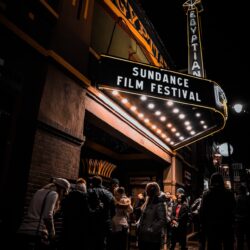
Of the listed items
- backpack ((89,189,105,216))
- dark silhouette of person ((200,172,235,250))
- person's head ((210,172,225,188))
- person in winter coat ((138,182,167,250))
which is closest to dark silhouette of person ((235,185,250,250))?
dark silhouette of person ((200,172,235,250))

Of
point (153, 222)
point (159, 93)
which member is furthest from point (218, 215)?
point (159, 93)

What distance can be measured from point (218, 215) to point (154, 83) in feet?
13.4

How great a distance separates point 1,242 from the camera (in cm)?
445

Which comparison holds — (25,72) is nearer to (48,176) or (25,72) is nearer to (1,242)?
(48,176)

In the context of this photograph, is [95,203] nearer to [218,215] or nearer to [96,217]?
[96,217]

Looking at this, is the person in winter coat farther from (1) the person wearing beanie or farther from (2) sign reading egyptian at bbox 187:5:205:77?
(2) sign reading egyptian at bbox 187:5:205:77

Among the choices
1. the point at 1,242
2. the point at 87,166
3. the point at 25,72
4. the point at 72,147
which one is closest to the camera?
the point at 1,242

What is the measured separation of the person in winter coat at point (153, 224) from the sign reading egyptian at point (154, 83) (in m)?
3.25

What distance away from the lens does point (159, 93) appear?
25.1ft

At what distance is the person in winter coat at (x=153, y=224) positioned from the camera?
15.9 feet

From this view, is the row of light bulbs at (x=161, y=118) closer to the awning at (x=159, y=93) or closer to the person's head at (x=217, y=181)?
the awning at (x=159, y=93)

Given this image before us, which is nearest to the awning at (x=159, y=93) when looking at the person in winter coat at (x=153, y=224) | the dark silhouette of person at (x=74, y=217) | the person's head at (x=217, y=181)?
the person's head at (x=217, y=181)

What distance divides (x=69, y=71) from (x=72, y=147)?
1.86 m

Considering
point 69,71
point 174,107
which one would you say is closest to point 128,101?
point 174,107
